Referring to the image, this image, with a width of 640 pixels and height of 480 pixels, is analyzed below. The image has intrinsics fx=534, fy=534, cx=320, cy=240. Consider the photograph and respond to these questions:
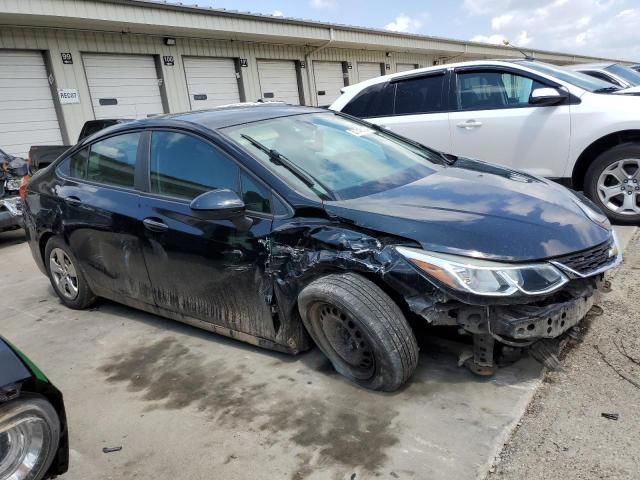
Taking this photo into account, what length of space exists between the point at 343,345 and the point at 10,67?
10880mm

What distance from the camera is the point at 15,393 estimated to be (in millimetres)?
1771

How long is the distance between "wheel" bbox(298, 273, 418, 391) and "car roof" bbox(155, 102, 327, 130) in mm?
1291

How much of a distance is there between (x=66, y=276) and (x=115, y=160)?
3.95ft

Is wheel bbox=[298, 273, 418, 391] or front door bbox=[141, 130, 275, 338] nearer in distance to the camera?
wheel bbox=[298, 273, 418, 391]

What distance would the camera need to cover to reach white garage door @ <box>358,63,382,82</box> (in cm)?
2112

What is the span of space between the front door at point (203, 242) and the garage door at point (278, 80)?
1330cm

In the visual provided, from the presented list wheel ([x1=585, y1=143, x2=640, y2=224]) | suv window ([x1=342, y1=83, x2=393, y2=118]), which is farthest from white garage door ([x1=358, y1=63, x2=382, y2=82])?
wheel ([x1=585, y1=143, x2=640, y2=224])

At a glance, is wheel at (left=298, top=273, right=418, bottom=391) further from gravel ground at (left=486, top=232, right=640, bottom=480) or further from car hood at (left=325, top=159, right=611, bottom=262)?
gravel ground at (left=486, top=232, right=640, bottom=480)

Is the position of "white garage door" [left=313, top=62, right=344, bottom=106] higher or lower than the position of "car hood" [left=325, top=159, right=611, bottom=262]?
higher

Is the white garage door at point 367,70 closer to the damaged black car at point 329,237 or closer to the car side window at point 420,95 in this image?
the car side window at point 420,95

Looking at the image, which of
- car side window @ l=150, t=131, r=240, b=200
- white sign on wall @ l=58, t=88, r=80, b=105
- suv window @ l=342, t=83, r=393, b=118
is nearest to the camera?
car side window @ l=150, t=131, r=240, b=200

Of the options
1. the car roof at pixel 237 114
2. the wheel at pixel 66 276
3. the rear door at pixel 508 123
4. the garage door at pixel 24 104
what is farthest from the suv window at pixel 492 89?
the garage door at pixel 24 104

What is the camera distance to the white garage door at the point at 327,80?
18891 millimetres

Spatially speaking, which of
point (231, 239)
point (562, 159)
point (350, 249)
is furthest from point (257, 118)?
point (562, 159)
